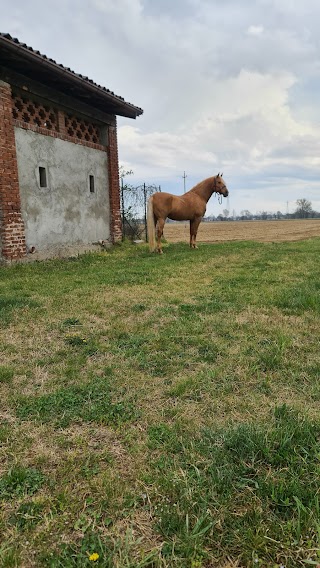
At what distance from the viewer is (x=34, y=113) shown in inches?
337

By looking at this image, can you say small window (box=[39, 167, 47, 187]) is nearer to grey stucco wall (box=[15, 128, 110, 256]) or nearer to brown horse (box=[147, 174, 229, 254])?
grey stucco wall (box=[15, 128, 110, 256])

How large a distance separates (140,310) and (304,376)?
92.8 inches

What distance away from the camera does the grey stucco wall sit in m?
8.19

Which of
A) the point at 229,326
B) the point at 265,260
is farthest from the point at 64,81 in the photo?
the point at 229,326

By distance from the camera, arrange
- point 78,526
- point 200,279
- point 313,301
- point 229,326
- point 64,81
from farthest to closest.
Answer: point 64,81 < point 200,279 < point 313,301 < point 229,326 < point 78,526

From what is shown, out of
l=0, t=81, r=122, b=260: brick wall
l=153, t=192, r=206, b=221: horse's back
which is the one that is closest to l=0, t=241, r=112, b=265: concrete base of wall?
l=0, t=81, r=122, b=260: brick wall

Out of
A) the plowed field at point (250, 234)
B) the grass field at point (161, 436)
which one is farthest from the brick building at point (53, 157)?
the plowed field at point (250, 234)

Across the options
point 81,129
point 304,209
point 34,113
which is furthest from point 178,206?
point 304,209

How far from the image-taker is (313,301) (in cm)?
462

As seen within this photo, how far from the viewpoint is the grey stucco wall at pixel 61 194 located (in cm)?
819

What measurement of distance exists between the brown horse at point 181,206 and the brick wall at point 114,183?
1350mm

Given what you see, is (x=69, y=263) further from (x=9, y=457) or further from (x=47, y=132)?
(x=9, y=457)

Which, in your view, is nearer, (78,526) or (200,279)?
(78,526)

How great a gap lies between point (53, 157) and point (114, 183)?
8.79 feet
